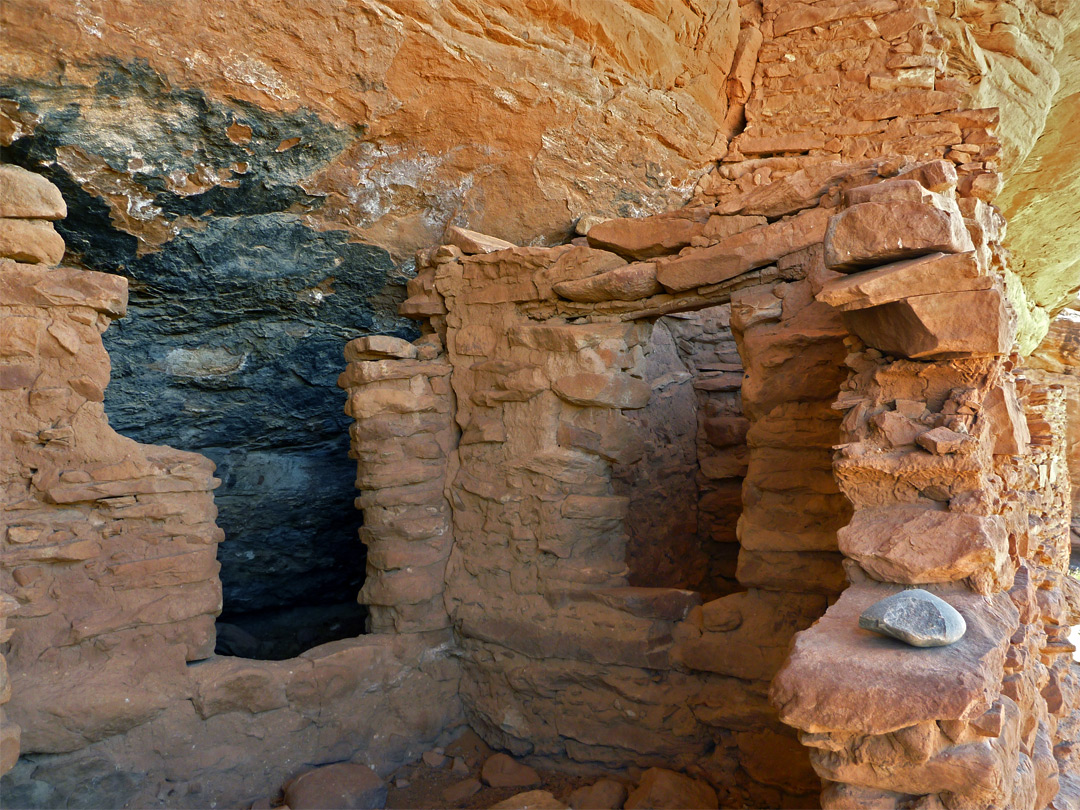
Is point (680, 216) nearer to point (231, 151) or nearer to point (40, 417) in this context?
point (231, 151)

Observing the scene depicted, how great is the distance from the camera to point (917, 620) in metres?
1.74

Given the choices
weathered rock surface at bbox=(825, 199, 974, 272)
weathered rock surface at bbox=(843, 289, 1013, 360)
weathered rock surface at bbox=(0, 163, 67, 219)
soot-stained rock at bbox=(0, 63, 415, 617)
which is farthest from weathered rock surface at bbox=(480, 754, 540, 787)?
weathered rock surface at bbox=(0, 163, 67, 219)

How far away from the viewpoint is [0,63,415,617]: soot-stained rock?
145 inches

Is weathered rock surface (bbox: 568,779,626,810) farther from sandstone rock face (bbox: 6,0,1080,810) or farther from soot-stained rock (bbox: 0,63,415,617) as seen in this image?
soot-stained rock (bbox: 0,63,415,617)

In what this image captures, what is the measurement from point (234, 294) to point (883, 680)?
4.24 metres

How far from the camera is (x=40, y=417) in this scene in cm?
316

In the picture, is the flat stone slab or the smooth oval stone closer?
the flat stone slab

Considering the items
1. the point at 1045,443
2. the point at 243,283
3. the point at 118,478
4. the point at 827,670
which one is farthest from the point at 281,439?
the point at 1045,443

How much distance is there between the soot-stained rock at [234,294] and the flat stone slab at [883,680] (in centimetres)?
359

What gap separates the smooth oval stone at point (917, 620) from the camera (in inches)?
67.4

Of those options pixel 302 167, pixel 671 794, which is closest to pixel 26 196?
Answer: pixel 302 167

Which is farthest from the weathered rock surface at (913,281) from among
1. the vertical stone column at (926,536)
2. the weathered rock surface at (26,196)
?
the weathered rock surface at (26,196)

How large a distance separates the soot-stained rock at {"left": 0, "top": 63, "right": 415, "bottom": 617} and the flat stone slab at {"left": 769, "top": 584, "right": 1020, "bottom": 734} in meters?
3.59

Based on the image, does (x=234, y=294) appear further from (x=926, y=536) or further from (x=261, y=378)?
(x=926, y=536)
